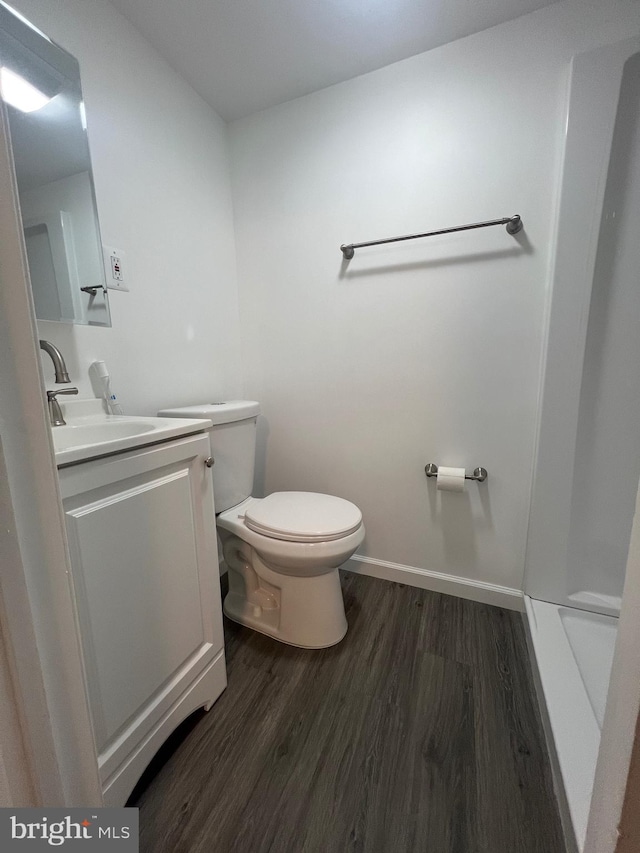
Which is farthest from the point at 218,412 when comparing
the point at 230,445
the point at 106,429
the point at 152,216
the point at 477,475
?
the point at 477,475

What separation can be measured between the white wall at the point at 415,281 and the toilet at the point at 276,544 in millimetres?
379

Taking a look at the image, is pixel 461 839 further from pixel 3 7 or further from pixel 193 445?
pixel 3 7

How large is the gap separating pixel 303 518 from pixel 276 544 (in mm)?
129

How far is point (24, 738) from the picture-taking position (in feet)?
1.23

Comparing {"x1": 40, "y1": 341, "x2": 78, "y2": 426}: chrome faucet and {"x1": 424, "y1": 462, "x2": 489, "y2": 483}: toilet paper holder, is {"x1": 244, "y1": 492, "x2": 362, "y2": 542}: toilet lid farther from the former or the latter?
{"x1": 40, "y1": 341, "x2": 78, "y2": 426}: chrome faucet

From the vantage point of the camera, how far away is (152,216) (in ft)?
4.13

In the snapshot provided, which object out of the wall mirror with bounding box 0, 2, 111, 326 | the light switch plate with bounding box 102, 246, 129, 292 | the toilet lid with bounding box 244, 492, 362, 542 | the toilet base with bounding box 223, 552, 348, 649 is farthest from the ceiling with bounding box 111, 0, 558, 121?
the toilet base with bounding box 223, 552, 348, 649

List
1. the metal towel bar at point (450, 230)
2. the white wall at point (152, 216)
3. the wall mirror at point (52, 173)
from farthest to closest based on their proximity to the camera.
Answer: the metal towel bar at point (450, 230) → the white wall at point (152, 216) → the wall mirror at point (52, 173)

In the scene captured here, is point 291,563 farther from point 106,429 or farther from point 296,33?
point 296,33

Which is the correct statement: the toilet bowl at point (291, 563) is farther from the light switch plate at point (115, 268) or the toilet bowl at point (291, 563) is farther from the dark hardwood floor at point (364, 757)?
the light switch plate at point (115, 268)

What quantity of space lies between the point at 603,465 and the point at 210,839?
61.7 inches

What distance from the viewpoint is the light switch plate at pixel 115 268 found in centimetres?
110

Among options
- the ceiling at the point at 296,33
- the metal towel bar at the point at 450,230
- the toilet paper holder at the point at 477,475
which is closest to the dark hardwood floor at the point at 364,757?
the toilet paper holder at the point at 477,475

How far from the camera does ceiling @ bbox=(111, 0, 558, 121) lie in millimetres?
1081
